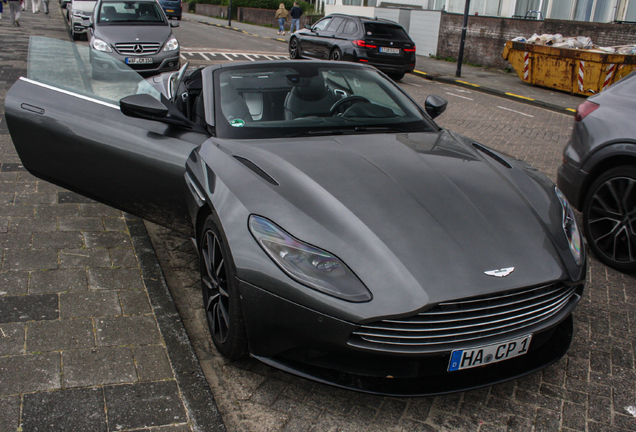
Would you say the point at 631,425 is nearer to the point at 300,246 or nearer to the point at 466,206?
the point at 466,206

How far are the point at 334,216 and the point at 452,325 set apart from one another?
0.71 meters

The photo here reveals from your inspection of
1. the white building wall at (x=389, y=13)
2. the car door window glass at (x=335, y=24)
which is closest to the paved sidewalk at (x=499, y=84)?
the car door window glass at (x=335, y=24)

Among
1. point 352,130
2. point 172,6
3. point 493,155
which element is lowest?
point 493,155

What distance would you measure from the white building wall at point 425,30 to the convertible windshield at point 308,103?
65.8 feet

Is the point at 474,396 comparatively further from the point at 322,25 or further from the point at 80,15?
the point at 80,15

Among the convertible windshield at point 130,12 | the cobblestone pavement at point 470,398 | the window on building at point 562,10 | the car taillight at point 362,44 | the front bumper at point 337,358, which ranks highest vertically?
the window on building at point 562,10

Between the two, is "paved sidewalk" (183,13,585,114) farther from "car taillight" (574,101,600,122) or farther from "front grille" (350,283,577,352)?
"front grille" (350,283,577,352)

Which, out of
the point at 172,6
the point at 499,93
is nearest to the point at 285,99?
the point at 499,93

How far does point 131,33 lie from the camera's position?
1234cm

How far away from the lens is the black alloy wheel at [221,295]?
107 inches

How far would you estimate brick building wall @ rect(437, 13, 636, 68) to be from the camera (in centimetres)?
1628

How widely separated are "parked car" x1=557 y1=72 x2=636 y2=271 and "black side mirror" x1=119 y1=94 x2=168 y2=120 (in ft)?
10.6

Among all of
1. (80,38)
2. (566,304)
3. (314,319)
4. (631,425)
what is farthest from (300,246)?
(80,38)

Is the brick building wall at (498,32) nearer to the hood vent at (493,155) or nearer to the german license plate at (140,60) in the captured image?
the german license plate at (140,60)
